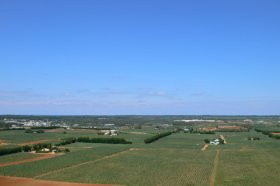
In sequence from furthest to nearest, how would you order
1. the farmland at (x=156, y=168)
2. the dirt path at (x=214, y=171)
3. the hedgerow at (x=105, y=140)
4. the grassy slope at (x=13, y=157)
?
the hedgerow at (x=105, y=140) → the grassy slope at (x=13, y=157) → the farmland at (x=156, y=168) → the dirt path at (x=214, y=171)

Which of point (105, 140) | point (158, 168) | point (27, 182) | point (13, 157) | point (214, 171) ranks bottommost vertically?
point (27, 182)

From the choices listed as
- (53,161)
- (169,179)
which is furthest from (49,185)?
(53,161)

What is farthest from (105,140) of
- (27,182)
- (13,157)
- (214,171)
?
(27,182)

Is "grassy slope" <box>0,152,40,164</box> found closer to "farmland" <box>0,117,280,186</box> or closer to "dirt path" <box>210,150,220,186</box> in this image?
"farmland" <box>0,117,280,186</box>

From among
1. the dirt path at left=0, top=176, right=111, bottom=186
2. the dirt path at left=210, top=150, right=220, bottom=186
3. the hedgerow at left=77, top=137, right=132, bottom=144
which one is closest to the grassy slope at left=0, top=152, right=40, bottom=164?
the dirt path at left=0, top=176, right=111, bottom=186

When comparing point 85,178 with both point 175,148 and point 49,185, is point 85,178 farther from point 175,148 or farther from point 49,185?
point 175,148

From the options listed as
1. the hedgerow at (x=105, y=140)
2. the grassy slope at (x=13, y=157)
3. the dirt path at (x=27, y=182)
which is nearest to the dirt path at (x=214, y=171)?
the dirt path at (x=27, y=182)

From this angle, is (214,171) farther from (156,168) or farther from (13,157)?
(13,157)

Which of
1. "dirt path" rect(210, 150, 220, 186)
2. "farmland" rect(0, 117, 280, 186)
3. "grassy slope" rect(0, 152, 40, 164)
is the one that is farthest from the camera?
"grassy slope" rect(0, 152, 40, 164)

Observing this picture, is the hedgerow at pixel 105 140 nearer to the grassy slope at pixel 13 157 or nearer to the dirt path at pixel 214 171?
the grassy slope at pixel 13 157

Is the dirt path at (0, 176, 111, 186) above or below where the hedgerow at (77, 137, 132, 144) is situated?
below

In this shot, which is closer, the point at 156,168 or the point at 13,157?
the point at 156,168

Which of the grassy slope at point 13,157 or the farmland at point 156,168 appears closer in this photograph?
the farmland at point 156,168

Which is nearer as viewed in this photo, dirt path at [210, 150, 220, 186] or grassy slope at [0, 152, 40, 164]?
dirt path at [210, 150, 220, 186]
